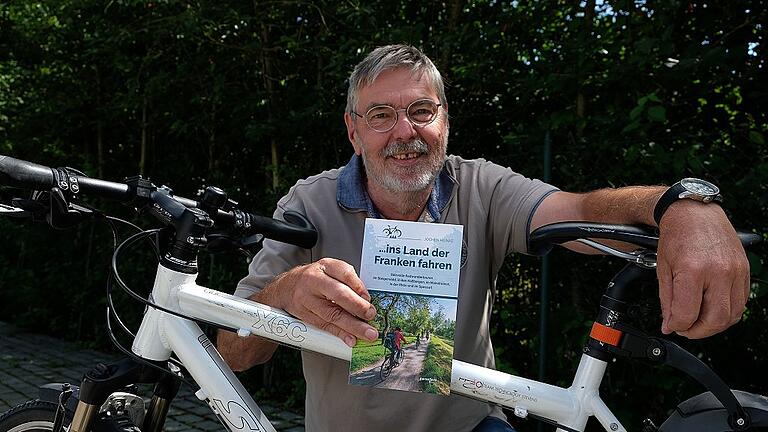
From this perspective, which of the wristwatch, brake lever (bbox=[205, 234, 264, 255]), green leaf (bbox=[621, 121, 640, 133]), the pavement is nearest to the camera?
the wristwatch

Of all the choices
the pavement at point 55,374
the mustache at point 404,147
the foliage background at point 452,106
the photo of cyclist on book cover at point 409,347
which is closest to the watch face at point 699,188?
the photo of cyclist on book cover at point 409,347

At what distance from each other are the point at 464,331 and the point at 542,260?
1.68 metres

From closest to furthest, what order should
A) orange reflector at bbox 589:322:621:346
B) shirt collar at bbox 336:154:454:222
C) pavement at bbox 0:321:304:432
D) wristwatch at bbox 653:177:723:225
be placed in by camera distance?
1. wristwatch at bbox 653:177:723:225
2. orange reflector at bbox 589:322:621:346
3. shirt collar at bbox 336:154:454:222
4. pavement at bbox 0:321:304:432

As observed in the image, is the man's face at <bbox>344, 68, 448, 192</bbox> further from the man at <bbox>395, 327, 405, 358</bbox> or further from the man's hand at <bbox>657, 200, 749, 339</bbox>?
the man's hand at <bbox>657, 200, 749, 339</bbox>

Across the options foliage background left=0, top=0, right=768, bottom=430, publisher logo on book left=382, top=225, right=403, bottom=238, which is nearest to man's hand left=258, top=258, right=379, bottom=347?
publisher logo on book left=382, top=225, right=403, bottom=238

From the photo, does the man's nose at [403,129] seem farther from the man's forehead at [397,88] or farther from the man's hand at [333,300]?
the man's hand at [333,300]

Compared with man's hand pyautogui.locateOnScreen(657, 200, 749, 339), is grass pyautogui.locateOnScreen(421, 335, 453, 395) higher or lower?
lower

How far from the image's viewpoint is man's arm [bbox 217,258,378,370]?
1.44m

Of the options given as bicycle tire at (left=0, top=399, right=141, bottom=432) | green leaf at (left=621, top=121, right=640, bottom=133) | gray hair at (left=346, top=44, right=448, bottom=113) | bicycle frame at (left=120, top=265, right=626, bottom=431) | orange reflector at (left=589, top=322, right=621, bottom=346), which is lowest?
bicycle tire at (left=0, top=399, right=141, bottom=432)

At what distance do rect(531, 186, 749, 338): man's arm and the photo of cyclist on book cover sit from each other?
1.38 feet

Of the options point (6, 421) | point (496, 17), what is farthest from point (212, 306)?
point (496, 17)

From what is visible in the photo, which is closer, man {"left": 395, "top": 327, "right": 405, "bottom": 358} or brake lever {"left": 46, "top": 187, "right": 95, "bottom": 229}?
man {"left": 395, "top": 327, "right": 405, "bottom": 358}

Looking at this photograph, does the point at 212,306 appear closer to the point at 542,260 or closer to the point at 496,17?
the point at 542,260

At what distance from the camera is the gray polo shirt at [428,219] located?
194 centimetres
